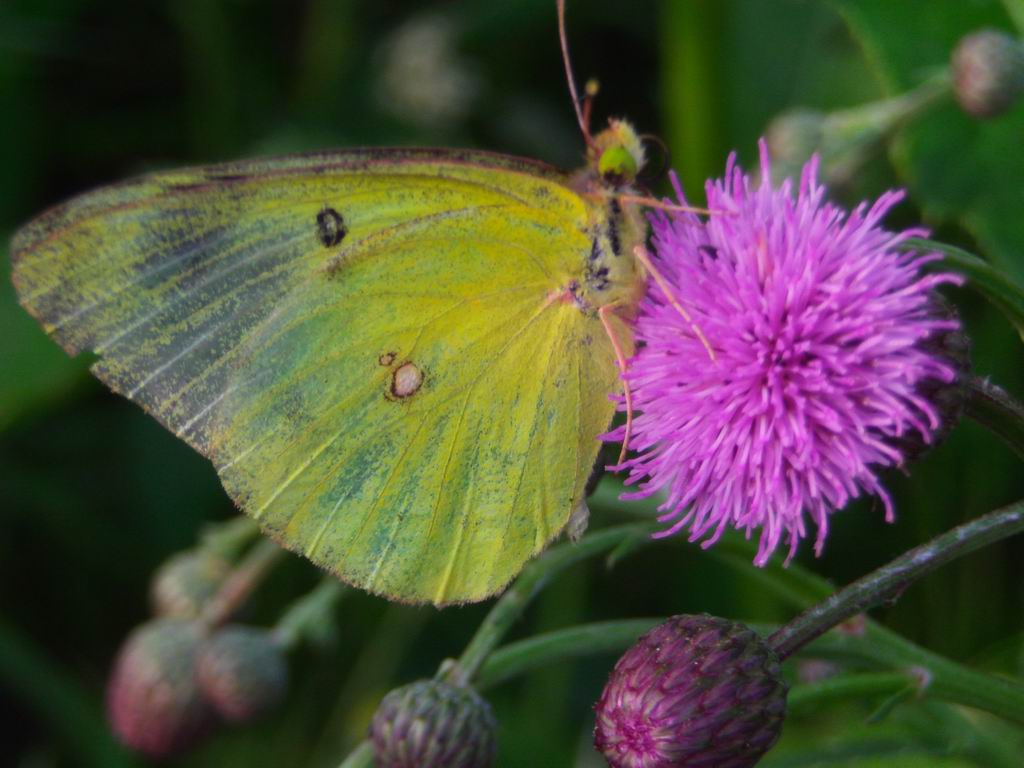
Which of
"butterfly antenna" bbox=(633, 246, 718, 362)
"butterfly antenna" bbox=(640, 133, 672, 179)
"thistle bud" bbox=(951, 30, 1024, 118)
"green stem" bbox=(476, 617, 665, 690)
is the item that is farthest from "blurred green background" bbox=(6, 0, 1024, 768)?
"green stem" bbox=(476, 617, 665, 690)

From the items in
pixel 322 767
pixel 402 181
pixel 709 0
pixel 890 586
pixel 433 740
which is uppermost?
pixel 709 0

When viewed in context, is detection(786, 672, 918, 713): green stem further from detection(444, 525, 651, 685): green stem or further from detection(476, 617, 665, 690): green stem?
detection(444, 525, 651, 685): green stem

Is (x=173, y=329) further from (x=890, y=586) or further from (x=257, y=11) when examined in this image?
(x=257, y=11)

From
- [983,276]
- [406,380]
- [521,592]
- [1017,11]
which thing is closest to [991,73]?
[1017,11]

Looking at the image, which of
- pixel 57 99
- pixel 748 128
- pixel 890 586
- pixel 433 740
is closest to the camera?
pixel 890 586

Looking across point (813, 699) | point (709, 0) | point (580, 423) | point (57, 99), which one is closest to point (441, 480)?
point (580, 423)
